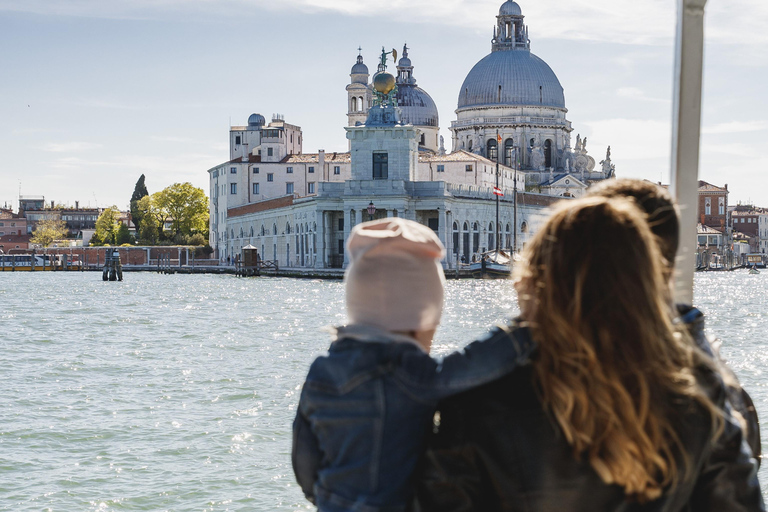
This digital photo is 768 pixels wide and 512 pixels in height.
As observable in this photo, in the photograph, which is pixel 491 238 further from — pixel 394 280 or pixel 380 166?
pixel 394 280

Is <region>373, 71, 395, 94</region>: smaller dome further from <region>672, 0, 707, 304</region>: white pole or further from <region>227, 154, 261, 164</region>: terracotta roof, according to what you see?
<region>672, 0, 707, 304</region>: white pole

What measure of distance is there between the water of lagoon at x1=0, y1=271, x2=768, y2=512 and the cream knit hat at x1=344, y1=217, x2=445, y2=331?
0.58 metres

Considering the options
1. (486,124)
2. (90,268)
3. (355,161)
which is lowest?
(90,268)

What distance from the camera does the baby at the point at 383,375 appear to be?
181cm

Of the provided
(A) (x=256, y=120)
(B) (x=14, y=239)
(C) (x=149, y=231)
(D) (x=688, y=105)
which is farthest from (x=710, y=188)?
(D) (x=688, y=105)

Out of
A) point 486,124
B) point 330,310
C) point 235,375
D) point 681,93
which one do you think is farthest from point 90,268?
point 681,93

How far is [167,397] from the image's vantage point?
1205 cm

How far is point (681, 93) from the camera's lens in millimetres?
2740

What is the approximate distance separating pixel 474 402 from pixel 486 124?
70.2m

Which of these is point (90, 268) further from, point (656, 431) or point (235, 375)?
point (656, 431)

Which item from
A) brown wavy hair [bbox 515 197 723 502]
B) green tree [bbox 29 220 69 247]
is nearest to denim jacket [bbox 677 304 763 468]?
brown wavy hair [bbox 515 197 723 502]

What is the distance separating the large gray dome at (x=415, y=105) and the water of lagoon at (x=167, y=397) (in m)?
45.2

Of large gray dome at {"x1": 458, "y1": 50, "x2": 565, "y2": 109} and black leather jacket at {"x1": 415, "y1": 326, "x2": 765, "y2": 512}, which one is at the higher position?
large gray dome at {"x1": 458, "y1": 50, "x2": 565, "y2": 109}

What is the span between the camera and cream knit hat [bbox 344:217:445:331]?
1950 mm
